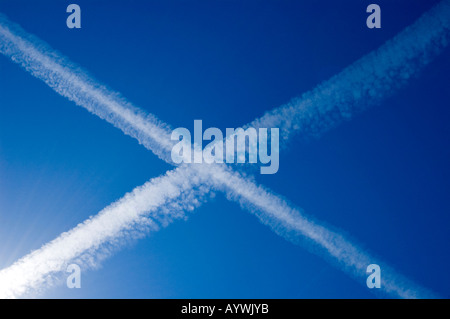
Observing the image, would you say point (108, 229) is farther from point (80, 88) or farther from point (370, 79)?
point (370, 79)

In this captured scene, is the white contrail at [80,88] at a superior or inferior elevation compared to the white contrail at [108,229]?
superior

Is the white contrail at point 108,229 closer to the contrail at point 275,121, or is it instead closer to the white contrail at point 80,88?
the contrail at point 275,121

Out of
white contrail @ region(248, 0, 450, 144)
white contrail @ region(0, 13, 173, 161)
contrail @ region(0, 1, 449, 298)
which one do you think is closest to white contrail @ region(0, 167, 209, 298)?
contrail @ region(0, 1, 449, 298)

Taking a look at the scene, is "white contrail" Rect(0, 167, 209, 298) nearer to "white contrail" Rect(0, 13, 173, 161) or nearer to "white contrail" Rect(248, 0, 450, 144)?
"white contrail" Rect(0, 13, 173, 161)

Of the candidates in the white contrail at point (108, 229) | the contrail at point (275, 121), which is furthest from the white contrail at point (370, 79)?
the white contrail at point (108, 229)

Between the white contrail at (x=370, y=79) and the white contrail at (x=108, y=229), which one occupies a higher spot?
the white contrail at (x=370, y=79)

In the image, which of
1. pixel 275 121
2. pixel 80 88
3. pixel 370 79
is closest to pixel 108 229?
pixel 80 88

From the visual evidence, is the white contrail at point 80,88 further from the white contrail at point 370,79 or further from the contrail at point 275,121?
the white contrail at point 370,79

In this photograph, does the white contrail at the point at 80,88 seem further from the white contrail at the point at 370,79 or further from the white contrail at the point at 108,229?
the white contrail at the point at 370,79
